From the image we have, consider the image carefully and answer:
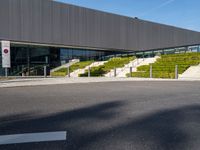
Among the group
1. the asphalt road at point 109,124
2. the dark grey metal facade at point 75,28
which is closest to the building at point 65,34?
the dark grey metal facade at point 75,28

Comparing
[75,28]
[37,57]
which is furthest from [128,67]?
[37,57]

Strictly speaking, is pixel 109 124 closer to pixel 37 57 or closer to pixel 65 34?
pixel 65 34

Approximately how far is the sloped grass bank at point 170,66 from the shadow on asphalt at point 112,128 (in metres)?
18.7

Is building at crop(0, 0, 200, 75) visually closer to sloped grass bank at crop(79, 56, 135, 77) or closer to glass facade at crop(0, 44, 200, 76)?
glass facade at crop(0, 44, 200, 76)

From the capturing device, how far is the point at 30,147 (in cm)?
Result: 422

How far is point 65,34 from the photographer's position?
3738 centimetres

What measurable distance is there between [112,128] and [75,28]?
33946mm

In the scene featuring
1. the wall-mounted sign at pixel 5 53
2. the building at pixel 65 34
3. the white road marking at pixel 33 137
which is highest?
the building at pixel 65 34

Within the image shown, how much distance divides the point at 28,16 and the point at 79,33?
24.6 feet

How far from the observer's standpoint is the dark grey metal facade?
3300 cm

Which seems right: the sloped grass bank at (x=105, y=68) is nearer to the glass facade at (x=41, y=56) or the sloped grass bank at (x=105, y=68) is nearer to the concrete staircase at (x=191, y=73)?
the glass facade at (x=41, y=56)

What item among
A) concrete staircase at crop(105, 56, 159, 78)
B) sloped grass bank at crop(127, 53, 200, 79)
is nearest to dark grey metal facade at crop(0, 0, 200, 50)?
concrete staircase at crop(105, 56, 159, 78)

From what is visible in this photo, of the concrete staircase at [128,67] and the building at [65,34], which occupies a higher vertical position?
the building at [65,34]

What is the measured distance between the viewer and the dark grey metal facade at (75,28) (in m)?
33.0
